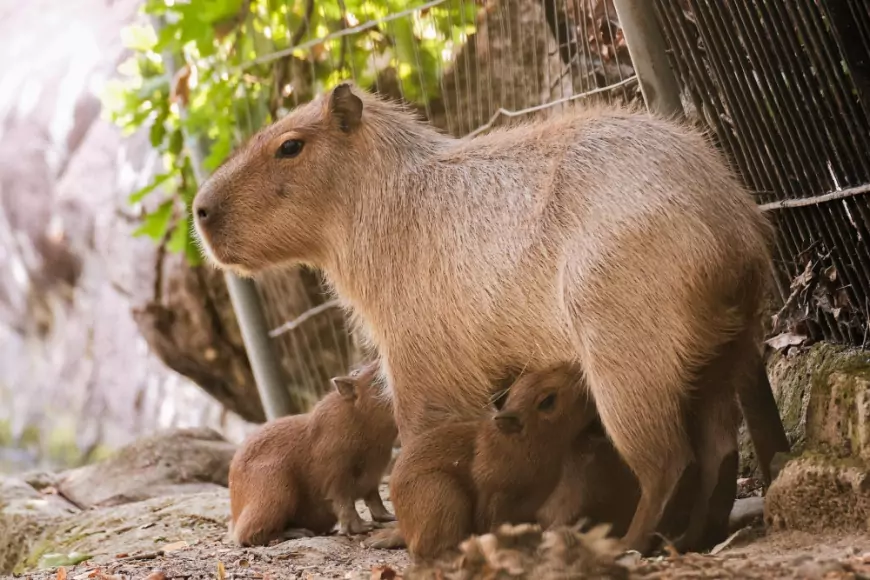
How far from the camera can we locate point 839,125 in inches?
112

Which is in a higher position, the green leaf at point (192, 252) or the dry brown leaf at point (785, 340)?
the green leaf at point (192, 252)

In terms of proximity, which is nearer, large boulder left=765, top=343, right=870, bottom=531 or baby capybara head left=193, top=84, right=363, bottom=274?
large boulder left=765, top=343, right=870, bottom=531

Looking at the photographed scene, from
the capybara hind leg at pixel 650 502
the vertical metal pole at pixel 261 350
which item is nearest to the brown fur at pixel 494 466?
the capybara hind leg at pixel 650 502

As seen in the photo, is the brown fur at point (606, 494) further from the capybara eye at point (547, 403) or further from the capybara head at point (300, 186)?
the capybara head at point (300, 186)

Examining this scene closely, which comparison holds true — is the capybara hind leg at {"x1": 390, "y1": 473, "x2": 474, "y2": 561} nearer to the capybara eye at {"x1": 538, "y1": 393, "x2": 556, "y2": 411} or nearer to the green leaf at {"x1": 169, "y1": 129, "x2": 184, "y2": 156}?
the capybara eye at {"x1": 538, "y1": 393, "x2": 556, "y2": 411}

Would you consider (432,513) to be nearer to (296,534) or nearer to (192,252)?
(296,534)

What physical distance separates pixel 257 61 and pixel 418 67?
1.05m

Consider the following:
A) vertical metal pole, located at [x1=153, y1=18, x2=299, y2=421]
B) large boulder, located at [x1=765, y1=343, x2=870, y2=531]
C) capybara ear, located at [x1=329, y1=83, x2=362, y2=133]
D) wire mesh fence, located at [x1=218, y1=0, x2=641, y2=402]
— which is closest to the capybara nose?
capybara ear, located at [x1=329, y1=83, x2=362, y2=133]

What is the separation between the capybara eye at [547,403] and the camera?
2.95 m

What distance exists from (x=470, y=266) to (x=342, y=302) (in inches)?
23.6

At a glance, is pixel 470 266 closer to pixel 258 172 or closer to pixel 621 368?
pixel 621 368

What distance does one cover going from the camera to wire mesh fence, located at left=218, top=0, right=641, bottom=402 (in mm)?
4031

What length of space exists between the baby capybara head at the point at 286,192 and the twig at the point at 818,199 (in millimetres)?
1395

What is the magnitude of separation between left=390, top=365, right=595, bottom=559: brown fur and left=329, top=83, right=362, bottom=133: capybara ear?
3.46 ft
